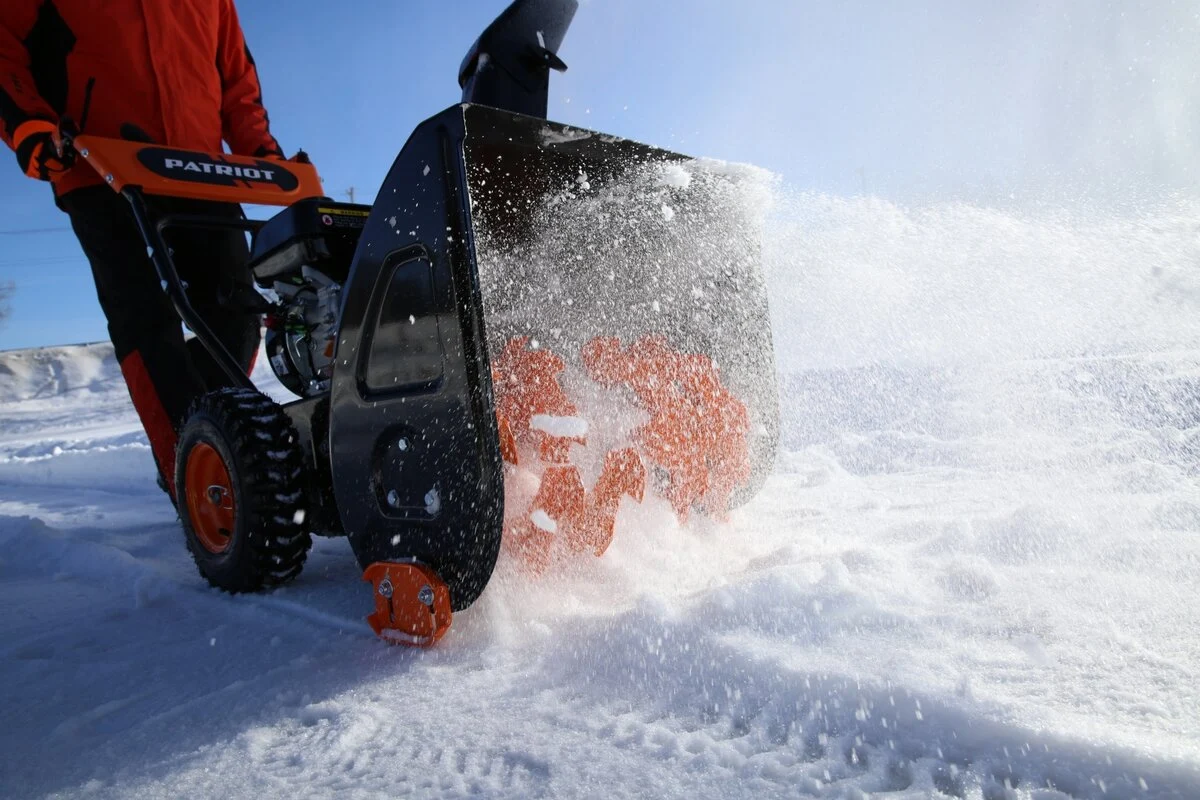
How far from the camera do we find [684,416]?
7.23 ft

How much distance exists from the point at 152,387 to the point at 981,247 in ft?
13.1

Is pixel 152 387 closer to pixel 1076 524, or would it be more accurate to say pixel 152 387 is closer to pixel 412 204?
pixel 412 204

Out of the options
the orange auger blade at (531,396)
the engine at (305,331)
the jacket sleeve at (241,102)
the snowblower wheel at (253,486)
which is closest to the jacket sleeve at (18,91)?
the jacket sleeve at (241,102)

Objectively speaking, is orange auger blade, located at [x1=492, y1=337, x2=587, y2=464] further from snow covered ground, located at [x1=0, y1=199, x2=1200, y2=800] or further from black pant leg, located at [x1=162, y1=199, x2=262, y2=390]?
black pant leg, located at [x1=162, y1=199, x2=262, y2=390]

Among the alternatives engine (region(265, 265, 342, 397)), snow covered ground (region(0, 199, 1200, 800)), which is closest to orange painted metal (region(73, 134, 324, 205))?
engine (region(265, 265, 342, 397))

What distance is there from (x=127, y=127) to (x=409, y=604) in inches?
80.7

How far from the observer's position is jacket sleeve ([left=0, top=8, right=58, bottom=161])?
2344mm

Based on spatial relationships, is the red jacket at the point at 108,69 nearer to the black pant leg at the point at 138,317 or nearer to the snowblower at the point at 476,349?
the black pant leg at the point at 138,317

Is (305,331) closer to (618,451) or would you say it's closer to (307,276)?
(307,276)

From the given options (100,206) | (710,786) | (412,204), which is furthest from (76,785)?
(100,206)

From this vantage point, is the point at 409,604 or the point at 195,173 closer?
the point at 409,604

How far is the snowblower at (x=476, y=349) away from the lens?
5.08 feet

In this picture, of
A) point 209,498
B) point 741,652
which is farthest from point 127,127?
point 741,652

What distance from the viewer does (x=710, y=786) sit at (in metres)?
0.99
